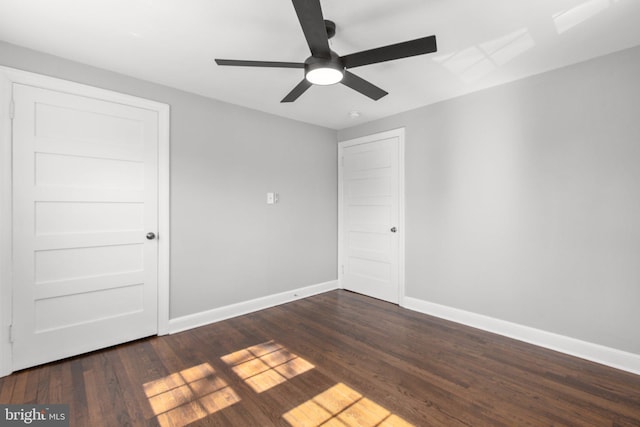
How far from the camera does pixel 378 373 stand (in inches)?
89.1

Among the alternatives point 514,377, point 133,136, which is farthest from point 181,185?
point 514,377

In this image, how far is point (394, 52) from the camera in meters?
1.76

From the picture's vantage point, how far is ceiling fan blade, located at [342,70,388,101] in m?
2.08

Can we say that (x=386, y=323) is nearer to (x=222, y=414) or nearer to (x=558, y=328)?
(x=558, y=328)

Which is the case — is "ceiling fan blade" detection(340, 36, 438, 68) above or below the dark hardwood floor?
above

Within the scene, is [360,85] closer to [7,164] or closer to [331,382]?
[331,382]

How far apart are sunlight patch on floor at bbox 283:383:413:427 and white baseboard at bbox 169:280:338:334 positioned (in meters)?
1.69

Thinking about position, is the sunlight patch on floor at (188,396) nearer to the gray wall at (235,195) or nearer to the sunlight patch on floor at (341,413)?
the sunlight patch on floor at (341,413)

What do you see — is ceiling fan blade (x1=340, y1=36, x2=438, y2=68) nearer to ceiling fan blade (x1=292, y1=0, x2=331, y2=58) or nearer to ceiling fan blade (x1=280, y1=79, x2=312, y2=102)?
ceiling fan blade (x1=292, y1=0, x2=331, y2=58)

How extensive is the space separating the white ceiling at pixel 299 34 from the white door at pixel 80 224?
1.70 ft

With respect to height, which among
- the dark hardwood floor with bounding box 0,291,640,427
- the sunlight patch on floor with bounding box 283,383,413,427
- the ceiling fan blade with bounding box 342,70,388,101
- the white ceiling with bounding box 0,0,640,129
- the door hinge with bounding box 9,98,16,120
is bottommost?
the sunlight patch on floor with bounding box 283,383,413,427

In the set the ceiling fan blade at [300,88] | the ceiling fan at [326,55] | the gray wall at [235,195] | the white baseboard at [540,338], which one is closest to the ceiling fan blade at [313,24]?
the ceiling fan at [326,55]

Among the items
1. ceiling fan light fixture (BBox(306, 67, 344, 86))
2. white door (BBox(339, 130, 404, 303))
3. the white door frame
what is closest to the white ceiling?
the white door frame

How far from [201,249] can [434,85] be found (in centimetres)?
294
